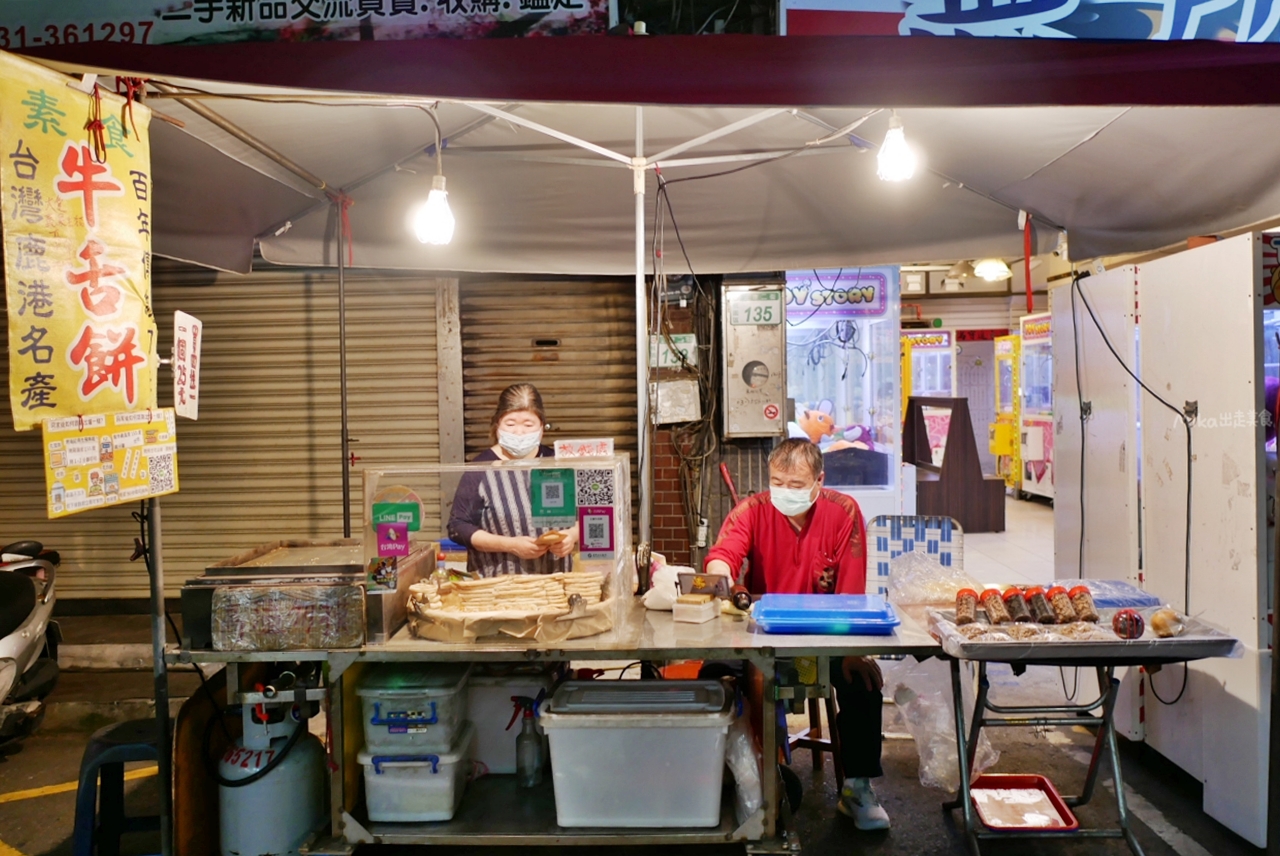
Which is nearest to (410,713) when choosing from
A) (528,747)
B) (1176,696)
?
(528,747)

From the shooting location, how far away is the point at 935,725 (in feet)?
14.0

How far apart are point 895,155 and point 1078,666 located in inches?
98.7

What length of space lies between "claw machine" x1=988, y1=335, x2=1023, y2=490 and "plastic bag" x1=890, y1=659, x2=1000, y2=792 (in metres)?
9.83

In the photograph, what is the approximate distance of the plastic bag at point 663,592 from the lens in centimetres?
371

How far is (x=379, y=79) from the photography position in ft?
8.76

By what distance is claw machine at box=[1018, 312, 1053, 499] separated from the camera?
12.2m

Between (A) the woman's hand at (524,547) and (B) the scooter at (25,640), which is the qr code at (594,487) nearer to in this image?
(A) the woman's hand at (524,547)

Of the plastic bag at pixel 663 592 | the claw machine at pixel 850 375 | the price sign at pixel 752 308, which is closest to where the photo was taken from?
the plastic bag at pixel 663 592

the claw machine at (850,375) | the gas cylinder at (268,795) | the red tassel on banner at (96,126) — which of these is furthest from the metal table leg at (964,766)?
the claw machine at (850,375)

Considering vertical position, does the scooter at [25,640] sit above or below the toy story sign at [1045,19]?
below

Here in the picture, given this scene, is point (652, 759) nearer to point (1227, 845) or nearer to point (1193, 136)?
point (1227, 845)

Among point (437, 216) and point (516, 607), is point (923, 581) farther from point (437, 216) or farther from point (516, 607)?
point (437, 216)

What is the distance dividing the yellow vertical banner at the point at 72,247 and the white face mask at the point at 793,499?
9.14ft

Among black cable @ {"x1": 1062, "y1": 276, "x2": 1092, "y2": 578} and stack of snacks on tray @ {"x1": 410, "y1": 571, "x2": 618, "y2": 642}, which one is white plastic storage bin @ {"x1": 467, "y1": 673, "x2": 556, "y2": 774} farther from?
black cable @ {"x1": 1062, "y1": 276, "x2": 1092, "y2": 578}
